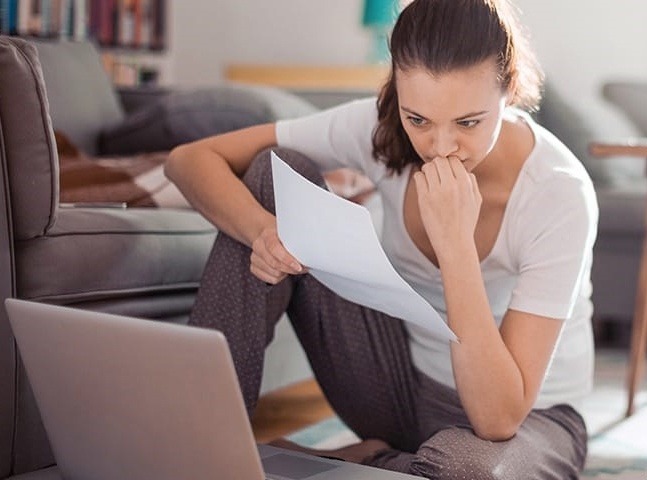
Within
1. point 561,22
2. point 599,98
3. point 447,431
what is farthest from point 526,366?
point 561,22

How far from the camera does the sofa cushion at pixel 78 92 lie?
251 cm

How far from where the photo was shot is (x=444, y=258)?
4.30ft

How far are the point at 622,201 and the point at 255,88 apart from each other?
1067mm

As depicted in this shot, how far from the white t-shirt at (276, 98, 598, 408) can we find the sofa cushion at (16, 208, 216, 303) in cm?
25

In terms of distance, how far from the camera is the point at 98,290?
5.16 ft

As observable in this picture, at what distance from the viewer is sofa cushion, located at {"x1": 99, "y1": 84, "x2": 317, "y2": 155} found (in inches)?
93.7

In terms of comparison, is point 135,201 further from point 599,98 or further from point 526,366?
point 599,98

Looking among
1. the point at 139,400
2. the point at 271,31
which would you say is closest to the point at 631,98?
the point at 271,31

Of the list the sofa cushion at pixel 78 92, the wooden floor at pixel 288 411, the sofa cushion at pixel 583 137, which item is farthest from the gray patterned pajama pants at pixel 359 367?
the sofa cushion at pixel 583 137

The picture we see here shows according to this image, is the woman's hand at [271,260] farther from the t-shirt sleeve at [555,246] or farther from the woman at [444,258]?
the t-shirt sleeve at [555,246]

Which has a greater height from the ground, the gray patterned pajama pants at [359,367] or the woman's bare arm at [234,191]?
the woman's bare arm at [234,191]

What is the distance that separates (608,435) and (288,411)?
61 centimetres

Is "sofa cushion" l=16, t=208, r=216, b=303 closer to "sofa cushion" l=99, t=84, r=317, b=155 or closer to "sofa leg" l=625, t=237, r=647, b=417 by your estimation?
"sofa cushion" l=99, t=84, r=317, b=155

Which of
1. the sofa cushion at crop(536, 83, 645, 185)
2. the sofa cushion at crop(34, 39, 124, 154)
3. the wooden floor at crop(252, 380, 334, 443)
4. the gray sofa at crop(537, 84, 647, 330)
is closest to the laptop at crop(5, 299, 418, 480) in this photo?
the wooden floor at crop(252, 380, 334, 443)
